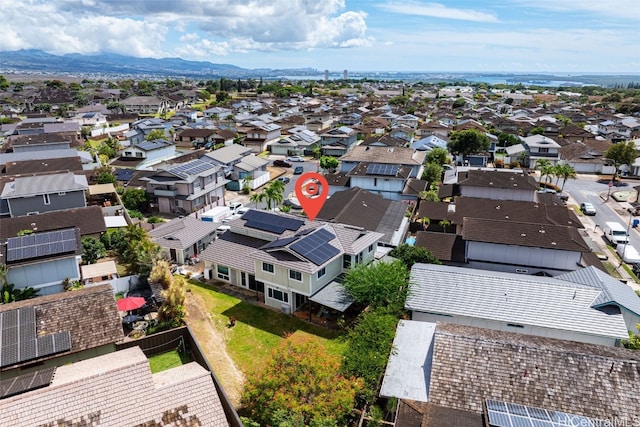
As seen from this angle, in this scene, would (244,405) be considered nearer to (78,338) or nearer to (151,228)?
(78,338)

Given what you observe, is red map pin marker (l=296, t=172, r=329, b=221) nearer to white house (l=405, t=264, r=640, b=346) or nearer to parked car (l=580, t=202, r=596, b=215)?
white house (l=405, t=264, r=640, b=346)

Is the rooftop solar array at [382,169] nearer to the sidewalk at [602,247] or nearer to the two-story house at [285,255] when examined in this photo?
the sidewalk at [602,247]

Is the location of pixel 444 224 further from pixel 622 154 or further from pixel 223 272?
pixel 622 154

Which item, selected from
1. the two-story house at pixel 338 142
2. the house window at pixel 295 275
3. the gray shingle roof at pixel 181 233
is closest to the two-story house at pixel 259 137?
the two-story house at pixel 338 142

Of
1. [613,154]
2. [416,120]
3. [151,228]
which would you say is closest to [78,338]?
[151,228]

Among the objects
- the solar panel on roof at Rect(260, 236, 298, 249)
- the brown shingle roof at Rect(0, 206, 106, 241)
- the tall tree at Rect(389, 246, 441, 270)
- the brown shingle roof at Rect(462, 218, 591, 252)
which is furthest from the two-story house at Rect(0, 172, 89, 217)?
the brown shingle roof at Rect(462, 218, 591, 252)
